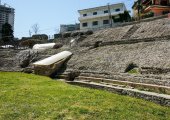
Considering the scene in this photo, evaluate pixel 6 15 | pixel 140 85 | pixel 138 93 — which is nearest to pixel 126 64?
pixel 140 85

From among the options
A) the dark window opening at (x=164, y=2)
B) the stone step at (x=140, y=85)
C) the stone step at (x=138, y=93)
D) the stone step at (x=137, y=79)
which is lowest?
the stone step at (x=138, y=93)

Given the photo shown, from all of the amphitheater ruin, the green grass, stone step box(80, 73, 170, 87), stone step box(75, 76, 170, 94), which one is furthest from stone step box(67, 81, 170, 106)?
stone step box(80, 73, 170, 87)

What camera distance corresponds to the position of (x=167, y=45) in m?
18.8

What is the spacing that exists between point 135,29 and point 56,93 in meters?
16.3

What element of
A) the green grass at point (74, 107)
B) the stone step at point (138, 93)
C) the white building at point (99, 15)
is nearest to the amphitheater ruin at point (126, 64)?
the stone step at point (138, 93)

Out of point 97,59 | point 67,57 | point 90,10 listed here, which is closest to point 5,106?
point 97,59

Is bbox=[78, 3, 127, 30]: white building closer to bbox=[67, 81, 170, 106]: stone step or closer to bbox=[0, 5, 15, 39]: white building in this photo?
bbox=[0, 5, 15, 39]: white building

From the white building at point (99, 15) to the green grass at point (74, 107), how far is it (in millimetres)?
45040

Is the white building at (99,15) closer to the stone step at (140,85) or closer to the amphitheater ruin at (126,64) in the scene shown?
the amphitheater ruin at (126,64)

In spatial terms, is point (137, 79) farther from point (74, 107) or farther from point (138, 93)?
point (74, 107)

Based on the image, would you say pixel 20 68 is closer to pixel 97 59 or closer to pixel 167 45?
pixel 97 59

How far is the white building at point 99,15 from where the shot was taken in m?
57.9

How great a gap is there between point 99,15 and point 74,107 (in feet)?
162

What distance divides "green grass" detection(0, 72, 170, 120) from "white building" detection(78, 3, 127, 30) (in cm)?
4504
